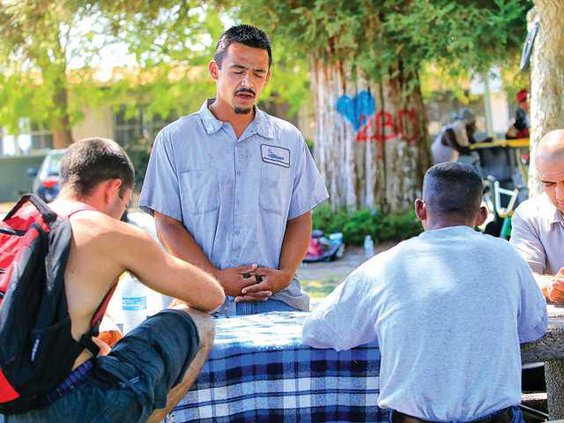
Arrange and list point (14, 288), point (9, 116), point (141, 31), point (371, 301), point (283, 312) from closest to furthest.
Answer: point (14, 288) → point (371, 301) → point (283, 312) → point (141, 31) → point (9, 116)

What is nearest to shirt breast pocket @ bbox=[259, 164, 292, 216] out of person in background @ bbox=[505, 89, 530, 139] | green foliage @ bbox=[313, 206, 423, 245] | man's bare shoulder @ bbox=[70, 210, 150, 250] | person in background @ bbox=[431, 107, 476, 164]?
man's bare shoulder @ bbox=[70, 210, 150, 250]

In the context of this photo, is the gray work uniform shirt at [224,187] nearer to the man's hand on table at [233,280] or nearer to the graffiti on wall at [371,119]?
the man's hand on table at [233,280]

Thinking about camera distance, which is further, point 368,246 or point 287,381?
point 368,246

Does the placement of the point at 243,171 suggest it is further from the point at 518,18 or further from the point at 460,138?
the point at 460,138

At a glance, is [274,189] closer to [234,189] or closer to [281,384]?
[234,189]

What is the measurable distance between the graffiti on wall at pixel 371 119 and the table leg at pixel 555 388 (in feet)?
30.3

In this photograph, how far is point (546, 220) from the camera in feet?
14.2

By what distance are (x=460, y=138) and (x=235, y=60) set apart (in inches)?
431

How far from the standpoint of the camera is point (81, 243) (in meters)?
2.94

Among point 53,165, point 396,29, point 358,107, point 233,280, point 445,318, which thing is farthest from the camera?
point 53,165

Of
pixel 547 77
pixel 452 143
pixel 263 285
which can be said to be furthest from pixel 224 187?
pixel 452 143

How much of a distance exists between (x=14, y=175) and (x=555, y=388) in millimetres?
28981

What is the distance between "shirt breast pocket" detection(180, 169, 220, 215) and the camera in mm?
4176

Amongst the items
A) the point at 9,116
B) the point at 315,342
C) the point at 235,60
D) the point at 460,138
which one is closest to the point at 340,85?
the point at 460,138
